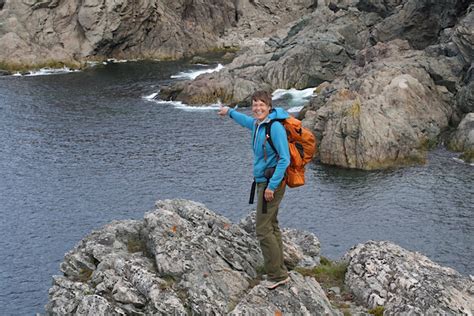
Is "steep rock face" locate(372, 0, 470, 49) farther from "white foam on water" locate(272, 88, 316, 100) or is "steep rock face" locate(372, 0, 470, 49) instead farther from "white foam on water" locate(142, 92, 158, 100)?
"white foam on water" locate(142, 92, 158, 100)

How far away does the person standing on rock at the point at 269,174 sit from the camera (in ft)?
53.3

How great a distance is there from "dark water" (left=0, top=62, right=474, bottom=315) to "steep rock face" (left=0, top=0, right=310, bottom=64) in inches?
1856

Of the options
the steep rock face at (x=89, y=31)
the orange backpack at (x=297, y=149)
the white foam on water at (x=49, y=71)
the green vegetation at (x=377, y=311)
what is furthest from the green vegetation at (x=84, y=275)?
the steep rock face at (x=89, y=31)

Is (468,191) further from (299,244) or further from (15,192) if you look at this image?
(15,192)

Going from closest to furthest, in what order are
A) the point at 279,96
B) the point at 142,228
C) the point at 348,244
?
the point at 142,228, the point at 348,244, the point at 279,96

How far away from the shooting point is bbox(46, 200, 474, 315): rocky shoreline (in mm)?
17047

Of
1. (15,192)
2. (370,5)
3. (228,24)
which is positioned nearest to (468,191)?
(15,192)

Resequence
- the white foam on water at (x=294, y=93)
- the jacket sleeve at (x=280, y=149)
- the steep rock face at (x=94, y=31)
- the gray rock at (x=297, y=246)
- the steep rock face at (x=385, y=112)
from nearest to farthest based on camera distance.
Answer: the jacket sleeve at (x=280, y=149) → the gray rock at (x=297, y=246) → the steep rock face at (x=385, y=112) → the white foam on water at (x=294, y=93) → the steep rock face at (x=94, y=31)

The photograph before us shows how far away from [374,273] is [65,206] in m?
34.2

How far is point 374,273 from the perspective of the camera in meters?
18.7

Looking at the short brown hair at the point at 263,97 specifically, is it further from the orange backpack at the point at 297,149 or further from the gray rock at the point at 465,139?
the gray rock at the point at 465,139

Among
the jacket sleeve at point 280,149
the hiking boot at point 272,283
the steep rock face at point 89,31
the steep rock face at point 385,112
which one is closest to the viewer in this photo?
the jacket sleeve at point 280,149

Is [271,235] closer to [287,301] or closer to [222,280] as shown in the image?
[287,301]

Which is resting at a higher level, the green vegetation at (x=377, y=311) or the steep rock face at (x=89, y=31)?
the steep rock face at (x=89, y=31)
